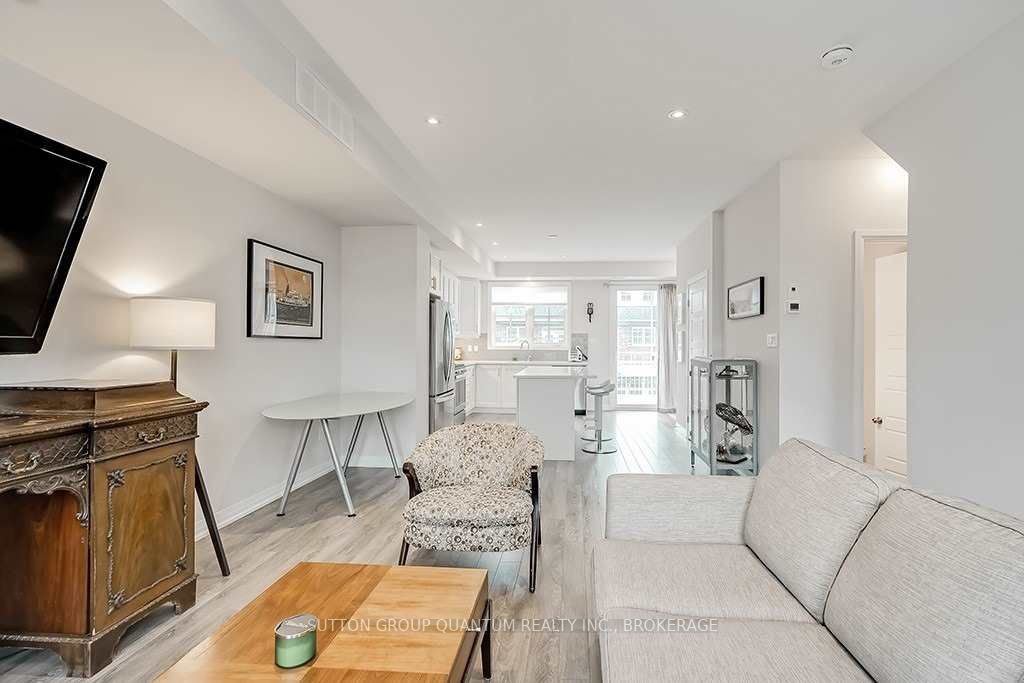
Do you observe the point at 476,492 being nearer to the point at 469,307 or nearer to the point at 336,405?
the point at 336,405

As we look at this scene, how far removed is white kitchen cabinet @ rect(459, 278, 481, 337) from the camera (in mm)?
8842

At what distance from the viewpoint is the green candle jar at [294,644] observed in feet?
4.26

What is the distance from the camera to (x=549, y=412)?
543 centimetres

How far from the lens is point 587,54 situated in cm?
259

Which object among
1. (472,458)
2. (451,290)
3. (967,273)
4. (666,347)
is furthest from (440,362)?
(666,347)

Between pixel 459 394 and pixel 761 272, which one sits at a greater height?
pixel 761 272

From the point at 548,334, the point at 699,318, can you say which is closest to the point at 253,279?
the point at 699,318

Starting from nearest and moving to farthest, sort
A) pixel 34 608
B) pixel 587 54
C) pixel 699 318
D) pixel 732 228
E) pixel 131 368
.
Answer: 1. pixel 34 608
2. pixel 587 54
3. pixel 131 368
4. pixel 732 228
5. pixel 699 318

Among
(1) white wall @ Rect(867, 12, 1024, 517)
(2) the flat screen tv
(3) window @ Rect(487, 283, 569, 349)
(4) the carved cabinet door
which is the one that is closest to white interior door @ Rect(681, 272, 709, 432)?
(3) window @ Rect(487, 283, 569, 349)

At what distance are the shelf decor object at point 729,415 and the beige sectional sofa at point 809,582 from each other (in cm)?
263

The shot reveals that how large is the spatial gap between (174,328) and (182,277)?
62cm

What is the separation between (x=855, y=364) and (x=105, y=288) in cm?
476

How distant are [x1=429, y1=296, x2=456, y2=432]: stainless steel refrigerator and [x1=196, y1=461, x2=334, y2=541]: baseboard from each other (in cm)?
140

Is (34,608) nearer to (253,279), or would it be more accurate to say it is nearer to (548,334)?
(253,279)
